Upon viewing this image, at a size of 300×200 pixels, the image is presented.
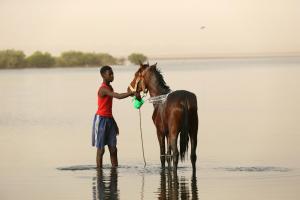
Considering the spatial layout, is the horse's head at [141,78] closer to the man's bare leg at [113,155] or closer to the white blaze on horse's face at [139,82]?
the white blaze on horse's face at [139,82]

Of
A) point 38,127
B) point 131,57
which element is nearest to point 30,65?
point 131,57

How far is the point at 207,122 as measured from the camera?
2703cm

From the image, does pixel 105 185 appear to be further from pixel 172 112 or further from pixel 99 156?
pixel 99 156

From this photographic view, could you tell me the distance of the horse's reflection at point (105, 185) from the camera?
1495 cm


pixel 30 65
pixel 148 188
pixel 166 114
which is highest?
pixel 30 65

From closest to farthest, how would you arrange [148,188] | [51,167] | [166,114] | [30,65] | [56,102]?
[148,188]
[166,114]
[51,167]
[56,102]
[30,65]

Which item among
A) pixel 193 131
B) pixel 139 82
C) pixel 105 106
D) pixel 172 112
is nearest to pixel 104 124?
pixel 105 106

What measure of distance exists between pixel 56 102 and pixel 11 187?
21779mm

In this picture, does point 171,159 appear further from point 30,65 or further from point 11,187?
point 30,65

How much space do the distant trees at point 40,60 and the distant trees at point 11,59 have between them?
6.75 ft

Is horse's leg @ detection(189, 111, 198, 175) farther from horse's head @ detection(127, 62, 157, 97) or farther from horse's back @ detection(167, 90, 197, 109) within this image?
horse's head @ detection(127, 62, 157, 97)

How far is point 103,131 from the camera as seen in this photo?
57.6 feet

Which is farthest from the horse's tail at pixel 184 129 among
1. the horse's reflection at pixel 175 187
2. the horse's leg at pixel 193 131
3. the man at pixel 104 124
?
the man at pixel 104 124

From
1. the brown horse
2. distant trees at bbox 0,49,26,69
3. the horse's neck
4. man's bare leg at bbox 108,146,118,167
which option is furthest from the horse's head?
distant trees at bbox 0,49,26,69
